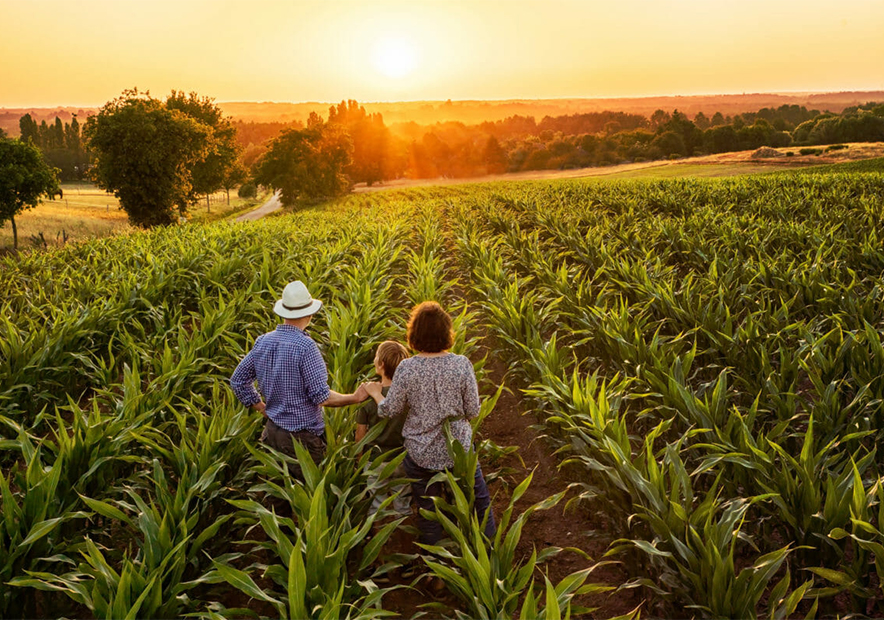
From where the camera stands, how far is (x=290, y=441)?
12.6ft

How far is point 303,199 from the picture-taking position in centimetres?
6109

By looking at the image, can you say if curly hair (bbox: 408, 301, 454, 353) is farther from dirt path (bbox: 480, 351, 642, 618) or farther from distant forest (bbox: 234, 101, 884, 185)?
distant forest (bbox: 234, 101, 884, 185)

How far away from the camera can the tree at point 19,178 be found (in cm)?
3294

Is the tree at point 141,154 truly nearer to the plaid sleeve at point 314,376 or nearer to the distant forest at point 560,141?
the distant forest at point 560,141

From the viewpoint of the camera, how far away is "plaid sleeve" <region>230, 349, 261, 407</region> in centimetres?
384

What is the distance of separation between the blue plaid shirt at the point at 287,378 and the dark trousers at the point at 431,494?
750mm

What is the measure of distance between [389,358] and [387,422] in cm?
52

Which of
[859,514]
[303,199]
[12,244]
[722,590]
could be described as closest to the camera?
[722,590]

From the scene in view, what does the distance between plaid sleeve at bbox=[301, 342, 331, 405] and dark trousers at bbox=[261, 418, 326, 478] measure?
290 mm

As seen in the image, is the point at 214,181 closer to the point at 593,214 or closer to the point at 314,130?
the point at 314,130

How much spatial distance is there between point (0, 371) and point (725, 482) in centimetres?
644

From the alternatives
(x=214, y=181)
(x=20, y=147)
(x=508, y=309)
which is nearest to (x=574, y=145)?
(x=214, y=181)

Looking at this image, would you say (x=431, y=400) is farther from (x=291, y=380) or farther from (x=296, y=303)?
(x=296, y=303)

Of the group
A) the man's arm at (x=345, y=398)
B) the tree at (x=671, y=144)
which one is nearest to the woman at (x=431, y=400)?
the man's arm at (x=345, y=398)
